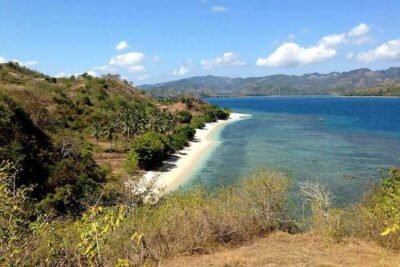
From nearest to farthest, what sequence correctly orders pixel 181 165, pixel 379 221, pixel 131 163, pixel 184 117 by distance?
pixel 379 221
pixel 131 163
pixel 181 165
pixel 184 117

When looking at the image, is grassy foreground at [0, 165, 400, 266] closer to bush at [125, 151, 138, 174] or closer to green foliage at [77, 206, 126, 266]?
green foliage at [77, 206, 126, 266]

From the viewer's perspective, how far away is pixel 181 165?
85500 millimetres

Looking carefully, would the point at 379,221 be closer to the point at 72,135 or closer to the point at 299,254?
the point at 299,254

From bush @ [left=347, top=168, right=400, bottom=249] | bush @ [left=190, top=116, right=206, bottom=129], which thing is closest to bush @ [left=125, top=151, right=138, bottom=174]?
bush @ [left=347, top=168, right=400, bottom=249]

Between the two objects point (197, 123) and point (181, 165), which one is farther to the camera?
point (197, 123)

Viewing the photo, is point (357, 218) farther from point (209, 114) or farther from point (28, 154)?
point (209, 114)

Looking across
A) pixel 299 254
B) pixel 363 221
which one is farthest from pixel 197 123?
pixel 299 254

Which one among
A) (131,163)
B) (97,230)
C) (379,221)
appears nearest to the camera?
(97,230)

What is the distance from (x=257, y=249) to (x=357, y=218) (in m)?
8.56

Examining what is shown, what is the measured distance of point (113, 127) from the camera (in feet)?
344

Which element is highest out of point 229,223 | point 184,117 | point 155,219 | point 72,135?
point 155,219

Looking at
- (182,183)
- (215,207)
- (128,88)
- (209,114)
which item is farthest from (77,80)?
(215,207)

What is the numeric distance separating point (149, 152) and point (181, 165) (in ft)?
25.2

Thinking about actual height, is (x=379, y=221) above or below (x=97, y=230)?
below
